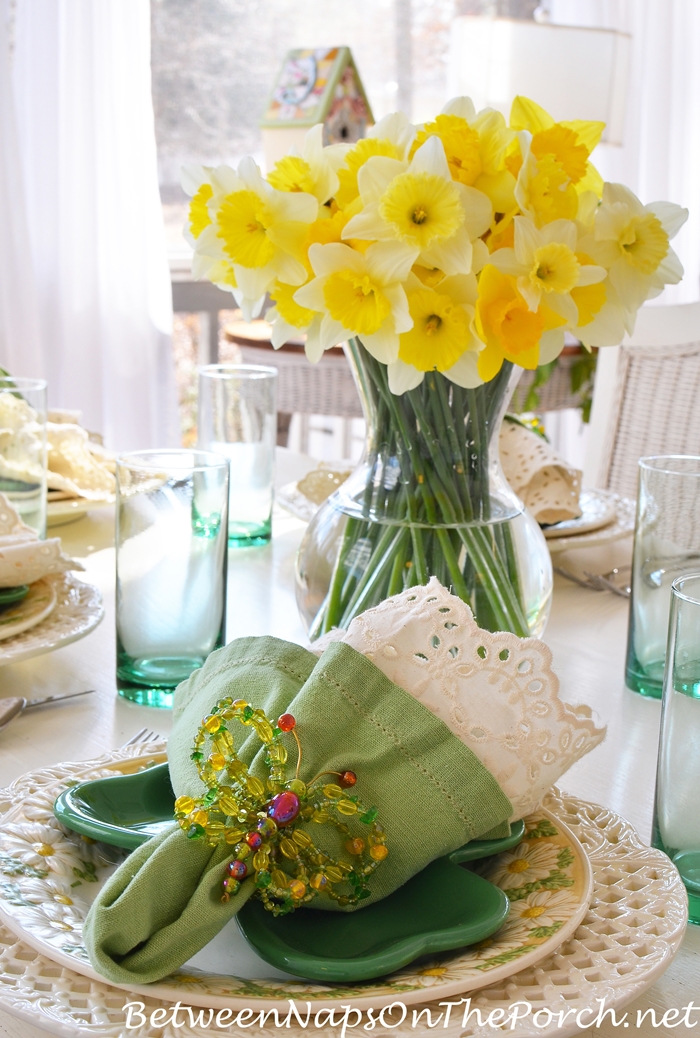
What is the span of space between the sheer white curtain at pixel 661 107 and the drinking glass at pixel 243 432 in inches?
100

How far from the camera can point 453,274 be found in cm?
63

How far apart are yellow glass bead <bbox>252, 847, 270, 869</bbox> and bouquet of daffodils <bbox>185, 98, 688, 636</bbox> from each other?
335 mm

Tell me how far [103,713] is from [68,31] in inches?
87.8

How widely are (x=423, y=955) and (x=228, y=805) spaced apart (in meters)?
0.10

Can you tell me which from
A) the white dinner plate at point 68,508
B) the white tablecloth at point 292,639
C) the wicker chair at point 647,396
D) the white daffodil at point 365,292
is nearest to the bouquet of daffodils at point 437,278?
the white daffodil at point 365,292

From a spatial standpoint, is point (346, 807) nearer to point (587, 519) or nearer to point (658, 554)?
point (658, 554)

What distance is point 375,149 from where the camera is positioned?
64 cm

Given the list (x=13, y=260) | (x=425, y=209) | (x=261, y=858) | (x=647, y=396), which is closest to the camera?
(x=261, y=858)

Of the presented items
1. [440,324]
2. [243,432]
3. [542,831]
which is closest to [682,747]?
[542,831]

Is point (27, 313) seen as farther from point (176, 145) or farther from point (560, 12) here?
point (560, 12)

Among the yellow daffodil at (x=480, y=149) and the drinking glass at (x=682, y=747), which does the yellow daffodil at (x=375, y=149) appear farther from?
the drinking glass at (x=682, y=747)

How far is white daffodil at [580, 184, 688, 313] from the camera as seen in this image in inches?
26.3

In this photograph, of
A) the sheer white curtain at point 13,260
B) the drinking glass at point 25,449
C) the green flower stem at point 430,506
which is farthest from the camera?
the sheer white curtain at point 13,260

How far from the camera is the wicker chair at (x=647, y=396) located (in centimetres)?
182
